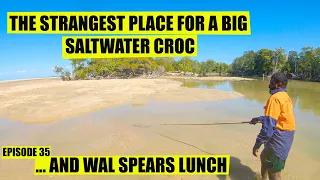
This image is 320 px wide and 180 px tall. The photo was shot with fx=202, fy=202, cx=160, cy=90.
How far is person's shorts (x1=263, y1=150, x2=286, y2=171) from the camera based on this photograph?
339cm

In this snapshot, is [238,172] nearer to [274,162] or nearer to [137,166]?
[274,162]

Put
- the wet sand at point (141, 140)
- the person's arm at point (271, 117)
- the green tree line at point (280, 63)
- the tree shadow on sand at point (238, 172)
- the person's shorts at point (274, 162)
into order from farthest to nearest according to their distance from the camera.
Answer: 1. the green tree line at point (280, 63)
2. the wet sand at point (141, 140)
3. the tree shadow on sand at point (238, 172)
4. the person's shorts at point (274, 162)
5. the person's arm at point (271, 117)

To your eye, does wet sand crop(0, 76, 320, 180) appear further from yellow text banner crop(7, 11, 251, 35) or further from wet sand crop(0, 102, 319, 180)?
yellow text banner crop(7, 11, 251, 35)

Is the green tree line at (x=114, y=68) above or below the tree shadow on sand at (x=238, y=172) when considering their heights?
above

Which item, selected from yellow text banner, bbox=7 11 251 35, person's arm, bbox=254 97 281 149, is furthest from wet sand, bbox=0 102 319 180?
yellow text banner, bbox=7 11 251 35

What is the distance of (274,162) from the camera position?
3422mm

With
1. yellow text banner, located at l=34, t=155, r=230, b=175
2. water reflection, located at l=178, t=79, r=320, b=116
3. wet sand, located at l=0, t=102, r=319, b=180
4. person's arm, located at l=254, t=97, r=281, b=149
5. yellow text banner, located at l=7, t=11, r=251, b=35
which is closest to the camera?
person's arm, located at l=254, t=97, r=281, b=149

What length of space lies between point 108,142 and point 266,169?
4.83m

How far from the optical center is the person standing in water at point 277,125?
3.17m

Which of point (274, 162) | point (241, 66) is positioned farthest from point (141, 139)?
point (241, 66)

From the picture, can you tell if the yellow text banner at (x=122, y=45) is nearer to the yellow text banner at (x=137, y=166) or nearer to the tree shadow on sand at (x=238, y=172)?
the yellow text banner at (x=137, y=166)

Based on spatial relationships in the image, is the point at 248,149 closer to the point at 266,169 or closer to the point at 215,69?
the point at 266,169

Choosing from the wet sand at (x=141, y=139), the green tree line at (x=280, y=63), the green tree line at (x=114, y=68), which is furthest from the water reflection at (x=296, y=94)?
the green tree line at (x=114, y=68)

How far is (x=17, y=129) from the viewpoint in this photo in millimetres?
8594
